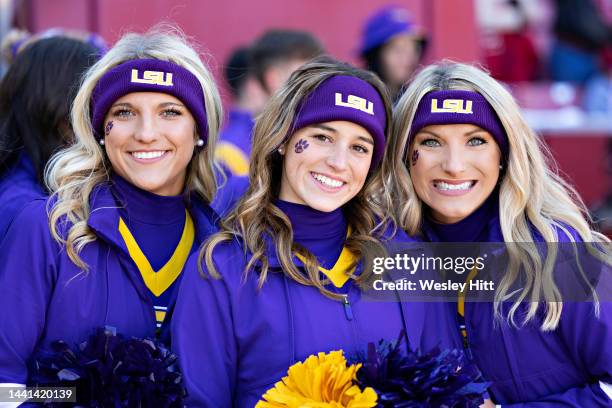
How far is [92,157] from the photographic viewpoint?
3.14m

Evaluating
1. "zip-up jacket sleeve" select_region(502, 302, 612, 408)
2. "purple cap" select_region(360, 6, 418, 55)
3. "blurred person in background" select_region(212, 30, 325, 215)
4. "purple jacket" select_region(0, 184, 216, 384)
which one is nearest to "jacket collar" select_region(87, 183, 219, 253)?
"purple jacket" select_region(0, 184, 216, 384)

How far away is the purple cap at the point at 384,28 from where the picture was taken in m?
5.84

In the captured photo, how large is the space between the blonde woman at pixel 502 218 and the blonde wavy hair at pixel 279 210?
17 cm

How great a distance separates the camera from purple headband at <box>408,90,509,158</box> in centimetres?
312

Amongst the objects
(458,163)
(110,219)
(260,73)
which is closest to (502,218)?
(458,163)

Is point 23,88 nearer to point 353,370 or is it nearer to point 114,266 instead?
point 114,266

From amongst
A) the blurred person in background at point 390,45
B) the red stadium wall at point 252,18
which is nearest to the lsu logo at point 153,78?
the red stadium wall at point 252,18

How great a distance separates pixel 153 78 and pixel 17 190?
26.9 inches

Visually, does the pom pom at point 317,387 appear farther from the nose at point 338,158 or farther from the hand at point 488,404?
the nose at point 338,158

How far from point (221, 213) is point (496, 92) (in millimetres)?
1132

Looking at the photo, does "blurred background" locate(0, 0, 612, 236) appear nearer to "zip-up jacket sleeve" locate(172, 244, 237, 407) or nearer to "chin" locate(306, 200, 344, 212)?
"chin" locate(306, 200, 344, 212)

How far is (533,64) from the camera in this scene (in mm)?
7848

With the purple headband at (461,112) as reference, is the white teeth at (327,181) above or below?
below

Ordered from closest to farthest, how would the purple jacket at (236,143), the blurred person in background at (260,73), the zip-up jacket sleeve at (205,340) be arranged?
the zip-up jacket sleeve at (205,340)
the purple jacket at (236,143)
the blurred person in background at (260,73)
